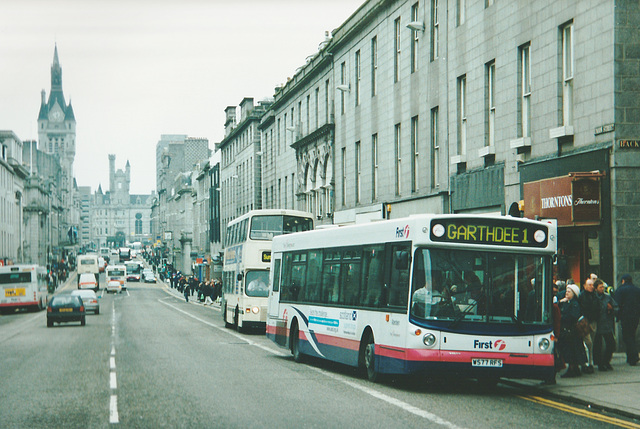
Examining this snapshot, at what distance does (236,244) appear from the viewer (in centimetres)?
3244

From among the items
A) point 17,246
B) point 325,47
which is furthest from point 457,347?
point 17,246

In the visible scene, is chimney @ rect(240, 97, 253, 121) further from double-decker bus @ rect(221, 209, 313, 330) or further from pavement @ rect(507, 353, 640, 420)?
pavement @ rect(507, 353, 640, 420)

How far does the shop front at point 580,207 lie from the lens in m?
19.3

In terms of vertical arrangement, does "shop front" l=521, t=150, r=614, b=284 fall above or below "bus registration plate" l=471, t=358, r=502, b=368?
above

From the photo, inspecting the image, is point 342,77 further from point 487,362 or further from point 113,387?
point 487,362

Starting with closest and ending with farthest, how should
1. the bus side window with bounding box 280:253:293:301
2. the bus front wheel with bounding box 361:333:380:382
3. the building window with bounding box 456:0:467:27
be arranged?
the bus front wheel with bounding box 361:333:380:382
the bus side window with bounding box 280:253:293:301
the building window with bounding box 456:0:467:27

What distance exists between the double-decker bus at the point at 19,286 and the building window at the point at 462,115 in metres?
35.8

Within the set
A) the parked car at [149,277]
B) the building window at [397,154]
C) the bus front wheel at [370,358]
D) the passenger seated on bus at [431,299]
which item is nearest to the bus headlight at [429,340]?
the passenger seated on bus at [431,299]

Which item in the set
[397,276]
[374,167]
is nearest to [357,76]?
[374,167]

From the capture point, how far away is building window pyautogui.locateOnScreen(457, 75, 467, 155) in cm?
2798

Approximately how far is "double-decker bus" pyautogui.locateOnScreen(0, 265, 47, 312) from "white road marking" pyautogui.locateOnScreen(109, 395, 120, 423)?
44.8m

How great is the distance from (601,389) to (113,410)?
7114 millimetres

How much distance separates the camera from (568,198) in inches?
796

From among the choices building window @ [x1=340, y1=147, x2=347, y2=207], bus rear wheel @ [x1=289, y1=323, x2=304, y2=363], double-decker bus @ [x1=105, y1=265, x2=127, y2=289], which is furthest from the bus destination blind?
double-decker bus @ [x1=105, y1=265, x2=127, y2=289]
